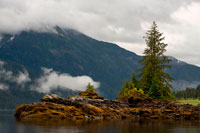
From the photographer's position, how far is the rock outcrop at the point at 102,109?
66188 mm

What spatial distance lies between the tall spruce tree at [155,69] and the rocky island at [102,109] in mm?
6208

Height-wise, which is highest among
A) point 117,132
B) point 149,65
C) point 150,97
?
point 149,65

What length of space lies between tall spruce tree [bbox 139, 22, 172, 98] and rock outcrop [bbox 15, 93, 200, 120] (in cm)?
695

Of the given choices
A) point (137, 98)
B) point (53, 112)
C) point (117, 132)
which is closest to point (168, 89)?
point (137, 98)

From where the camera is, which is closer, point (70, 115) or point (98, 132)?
point (98, 132)

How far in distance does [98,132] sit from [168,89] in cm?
5175

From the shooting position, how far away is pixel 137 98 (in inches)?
3036

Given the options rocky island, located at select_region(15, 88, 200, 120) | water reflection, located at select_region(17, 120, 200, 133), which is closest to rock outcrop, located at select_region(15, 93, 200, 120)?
rocky island, located at select_region(15, 88, 200, 120)

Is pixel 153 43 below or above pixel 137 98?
above

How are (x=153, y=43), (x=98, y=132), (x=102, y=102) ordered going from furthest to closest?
1. (x=153, y=43)
2. (x=102, y=102)
3. (x=98, y=132)

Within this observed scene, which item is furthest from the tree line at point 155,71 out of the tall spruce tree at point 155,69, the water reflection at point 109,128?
the water reflection at point 109,128

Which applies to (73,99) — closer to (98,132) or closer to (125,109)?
(125,109)

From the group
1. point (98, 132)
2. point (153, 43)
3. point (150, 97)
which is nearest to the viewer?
point (98, 132)

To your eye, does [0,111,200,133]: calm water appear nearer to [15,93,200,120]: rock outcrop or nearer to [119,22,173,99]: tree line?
[15,93,200,120]: rock outcrop
